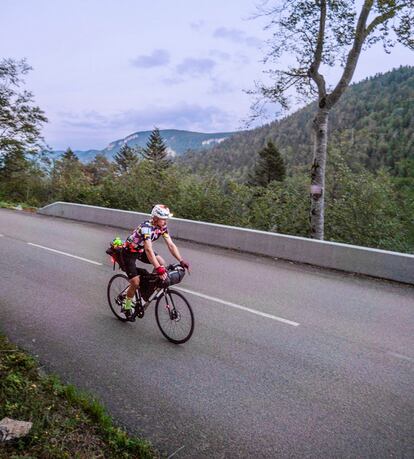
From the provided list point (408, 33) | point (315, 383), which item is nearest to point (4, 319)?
point (315, 383)

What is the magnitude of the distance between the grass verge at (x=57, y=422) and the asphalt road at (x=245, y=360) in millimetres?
278

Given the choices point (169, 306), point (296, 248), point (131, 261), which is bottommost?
point (169, 306)

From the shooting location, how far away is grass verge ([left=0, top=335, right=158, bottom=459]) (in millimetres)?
3082

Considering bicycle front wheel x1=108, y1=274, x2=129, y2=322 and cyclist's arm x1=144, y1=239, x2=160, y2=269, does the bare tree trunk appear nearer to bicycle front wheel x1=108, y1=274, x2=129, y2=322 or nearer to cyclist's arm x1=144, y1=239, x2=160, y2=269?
bicycle front wheel x1=108, y1=274, x2=129, y2=322

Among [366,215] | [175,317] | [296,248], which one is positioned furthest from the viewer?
[366,215]

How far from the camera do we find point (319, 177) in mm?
12828

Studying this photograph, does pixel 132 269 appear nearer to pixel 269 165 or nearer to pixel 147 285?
pixel 147 285

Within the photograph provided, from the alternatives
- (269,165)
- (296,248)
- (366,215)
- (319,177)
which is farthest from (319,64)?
(269,165)

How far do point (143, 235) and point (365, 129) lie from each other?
270 feet

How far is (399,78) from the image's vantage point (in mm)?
115062

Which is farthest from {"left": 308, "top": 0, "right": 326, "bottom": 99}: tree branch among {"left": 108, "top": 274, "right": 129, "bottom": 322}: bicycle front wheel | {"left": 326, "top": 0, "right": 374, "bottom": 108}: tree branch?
{"left": 108, "top": 274, "right": 129, "bottom": 322}: bicycle front wheel

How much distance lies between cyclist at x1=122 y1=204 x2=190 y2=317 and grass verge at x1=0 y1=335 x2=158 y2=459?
1.84 m

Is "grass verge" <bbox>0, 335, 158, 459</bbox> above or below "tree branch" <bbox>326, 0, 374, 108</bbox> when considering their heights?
below

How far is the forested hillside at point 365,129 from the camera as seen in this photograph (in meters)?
84.9
